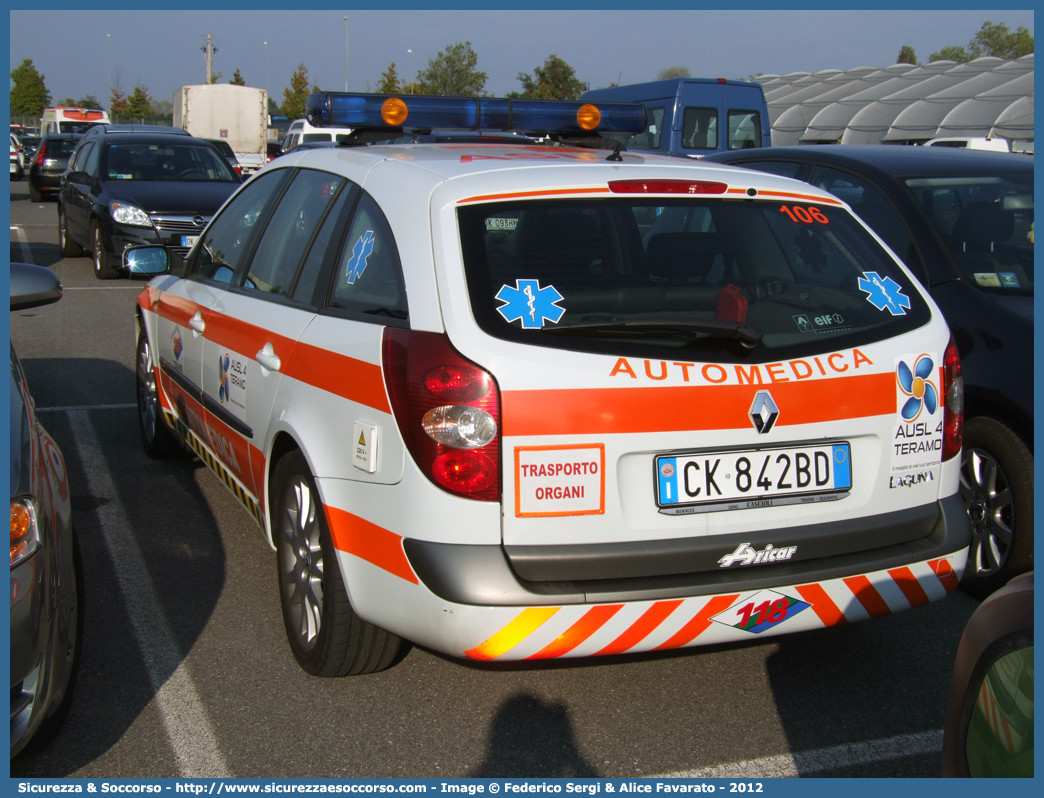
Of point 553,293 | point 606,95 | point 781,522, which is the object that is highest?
point 606,95

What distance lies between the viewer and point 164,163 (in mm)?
13539

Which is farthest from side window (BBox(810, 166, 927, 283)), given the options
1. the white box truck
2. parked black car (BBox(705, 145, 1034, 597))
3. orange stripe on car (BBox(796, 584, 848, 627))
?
the white box truck

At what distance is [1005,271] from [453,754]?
307 cm

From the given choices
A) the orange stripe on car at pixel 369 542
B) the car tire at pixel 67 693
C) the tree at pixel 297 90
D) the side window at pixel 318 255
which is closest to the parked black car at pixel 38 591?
the car tire at pixel 67 693

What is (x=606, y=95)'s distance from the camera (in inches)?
781

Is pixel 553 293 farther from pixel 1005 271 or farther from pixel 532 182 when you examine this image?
pixel 1005 271

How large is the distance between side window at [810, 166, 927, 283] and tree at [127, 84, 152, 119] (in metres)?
80.1

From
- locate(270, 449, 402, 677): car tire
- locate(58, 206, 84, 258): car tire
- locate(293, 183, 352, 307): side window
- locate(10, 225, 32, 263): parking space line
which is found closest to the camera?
locate(270, 449, 402, 677): car tire

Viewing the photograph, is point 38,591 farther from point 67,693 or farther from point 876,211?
point 876,211

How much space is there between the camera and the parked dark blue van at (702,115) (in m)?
16.6

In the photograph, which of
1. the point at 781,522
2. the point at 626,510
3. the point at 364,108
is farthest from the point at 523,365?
the point at 364,108

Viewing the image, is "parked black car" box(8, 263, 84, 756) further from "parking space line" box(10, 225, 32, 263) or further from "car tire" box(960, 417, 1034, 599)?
"parking space line" box(10, 225, 32, 263)

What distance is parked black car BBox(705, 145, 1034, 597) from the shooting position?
12.6 ft

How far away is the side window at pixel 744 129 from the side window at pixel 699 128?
0.38m
